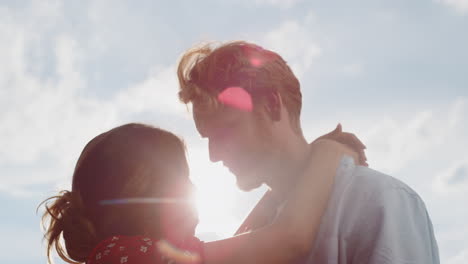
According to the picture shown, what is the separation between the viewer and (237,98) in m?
3.98

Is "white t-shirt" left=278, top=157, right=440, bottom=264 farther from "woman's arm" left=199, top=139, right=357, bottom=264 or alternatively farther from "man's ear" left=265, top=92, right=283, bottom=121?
"man's ear" left=265, top=92, right=283, bottom=121

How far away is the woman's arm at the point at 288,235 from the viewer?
286cm

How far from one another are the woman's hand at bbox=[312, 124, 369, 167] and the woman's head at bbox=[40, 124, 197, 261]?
132 centimetres

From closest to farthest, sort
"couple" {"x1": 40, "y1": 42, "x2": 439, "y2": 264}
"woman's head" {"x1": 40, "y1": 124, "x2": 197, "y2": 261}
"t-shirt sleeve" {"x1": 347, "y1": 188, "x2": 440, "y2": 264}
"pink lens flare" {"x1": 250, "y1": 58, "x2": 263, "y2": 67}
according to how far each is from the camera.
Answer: "t-shirt sleeve" {"x1": 347, "y1": 188, "x2": 440, "y2": 264} < "couple" {"x1": 40, "y1": 42, "x2": 439, "y2": 264} < "woman's head" {"x1": 40, "y1": 124, "x2": 197, "y2": 261} < "pink lens flare" {"x1": 250, "y1": 58, "x2": 263, "y2": 67}

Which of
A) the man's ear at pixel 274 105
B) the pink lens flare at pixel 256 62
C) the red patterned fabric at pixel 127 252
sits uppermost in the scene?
the pink lens flare at pixel 256 62

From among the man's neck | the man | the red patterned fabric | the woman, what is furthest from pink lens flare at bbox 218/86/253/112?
the red patterned fabric

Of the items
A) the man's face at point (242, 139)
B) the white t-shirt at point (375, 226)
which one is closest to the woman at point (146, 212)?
the white t-shirt at point (375, 226)

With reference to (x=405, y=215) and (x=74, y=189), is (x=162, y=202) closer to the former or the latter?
(x=74, y=189)

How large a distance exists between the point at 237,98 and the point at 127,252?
1.70 m

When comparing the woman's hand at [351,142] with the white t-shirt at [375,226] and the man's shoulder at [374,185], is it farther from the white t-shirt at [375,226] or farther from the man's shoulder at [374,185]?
the white t-shirt at [375,226]

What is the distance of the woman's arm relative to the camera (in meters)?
2.86

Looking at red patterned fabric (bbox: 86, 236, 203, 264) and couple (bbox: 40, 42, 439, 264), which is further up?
couple (bbox: 40, 42, 439, 264)

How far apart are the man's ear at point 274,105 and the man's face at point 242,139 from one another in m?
0.07

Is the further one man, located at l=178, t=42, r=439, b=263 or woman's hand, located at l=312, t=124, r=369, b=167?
woman's hand, located at l=312, t=124, r=369, b=167
